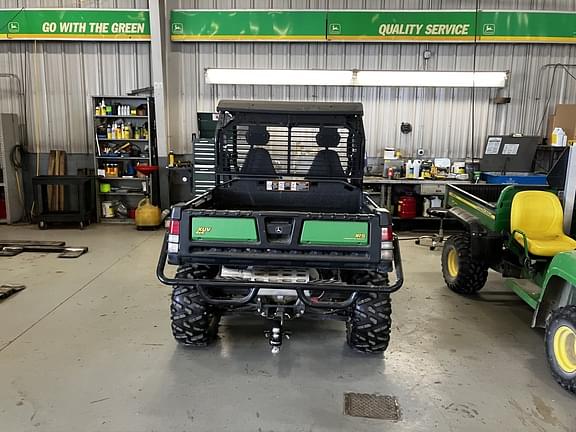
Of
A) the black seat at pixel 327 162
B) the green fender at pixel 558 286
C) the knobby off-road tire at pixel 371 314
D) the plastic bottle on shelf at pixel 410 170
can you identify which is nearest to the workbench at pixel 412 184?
the plastic bottle on shelf at pixel 410 170

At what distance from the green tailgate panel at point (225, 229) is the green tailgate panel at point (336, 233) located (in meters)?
0.31

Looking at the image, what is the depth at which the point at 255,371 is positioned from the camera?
121 inches

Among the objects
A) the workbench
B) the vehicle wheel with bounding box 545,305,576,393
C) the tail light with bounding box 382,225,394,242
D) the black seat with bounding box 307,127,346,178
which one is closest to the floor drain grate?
the tail light with bounding box 382,225,394,242

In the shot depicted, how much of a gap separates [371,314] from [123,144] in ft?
20.3

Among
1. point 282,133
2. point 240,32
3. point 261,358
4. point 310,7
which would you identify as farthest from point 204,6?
point 261,358

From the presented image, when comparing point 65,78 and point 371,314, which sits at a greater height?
point 65,78

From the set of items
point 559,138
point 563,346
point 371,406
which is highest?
point 559,138

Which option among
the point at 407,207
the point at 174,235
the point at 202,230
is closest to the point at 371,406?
the point at 202,230

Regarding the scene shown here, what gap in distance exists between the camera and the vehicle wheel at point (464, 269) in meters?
4.51

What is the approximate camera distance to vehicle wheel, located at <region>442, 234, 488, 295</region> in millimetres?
4512

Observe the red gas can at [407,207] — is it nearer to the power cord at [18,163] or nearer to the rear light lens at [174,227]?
the rear light lens at [174,227]

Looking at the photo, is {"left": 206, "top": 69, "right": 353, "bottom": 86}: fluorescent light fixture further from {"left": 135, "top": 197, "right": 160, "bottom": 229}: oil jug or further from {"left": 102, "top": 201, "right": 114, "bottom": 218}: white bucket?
{"left": 102, "top": 201, "right": 114, "bottom": 218}: white bucket

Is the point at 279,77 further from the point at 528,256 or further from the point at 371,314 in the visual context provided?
the point at 371,314

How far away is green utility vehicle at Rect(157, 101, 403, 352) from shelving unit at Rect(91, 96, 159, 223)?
171 inches
